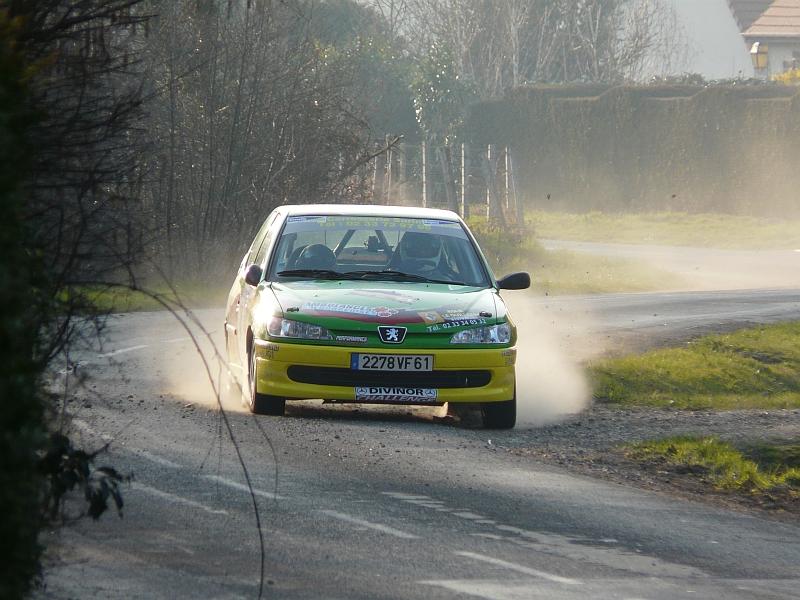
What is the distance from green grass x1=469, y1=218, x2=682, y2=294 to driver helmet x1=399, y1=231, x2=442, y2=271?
16406 millimetres

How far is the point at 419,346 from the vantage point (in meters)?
11.4

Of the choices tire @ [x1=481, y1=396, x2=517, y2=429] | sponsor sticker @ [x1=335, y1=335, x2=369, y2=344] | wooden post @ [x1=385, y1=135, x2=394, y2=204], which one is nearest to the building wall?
wooden post @ [x1=385, y1=135, x2=394, y2=204]

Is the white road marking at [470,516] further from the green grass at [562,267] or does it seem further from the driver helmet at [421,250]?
the green grass at [562,267]

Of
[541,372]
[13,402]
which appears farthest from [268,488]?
[541,372]

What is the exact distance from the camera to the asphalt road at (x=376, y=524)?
22.0ft

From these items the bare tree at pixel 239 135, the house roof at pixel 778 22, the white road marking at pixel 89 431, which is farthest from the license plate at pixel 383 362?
the house roof at pixel 778 22

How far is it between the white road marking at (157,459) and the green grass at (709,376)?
5885 millimetres

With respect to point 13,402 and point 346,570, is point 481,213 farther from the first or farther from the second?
point 13,402

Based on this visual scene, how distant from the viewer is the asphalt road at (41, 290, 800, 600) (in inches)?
264

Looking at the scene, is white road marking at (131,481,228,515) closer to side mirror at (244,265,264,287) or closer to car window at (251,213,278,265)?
side mirror at (244,265,264,287)

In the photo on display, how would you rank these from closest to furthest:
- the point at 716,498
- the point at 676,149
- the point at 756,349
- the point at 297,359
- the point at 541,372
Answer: the point at 716,498 < the point at 297,359 < the point at 541,372 < the point at 756,349 < the point at 676,149

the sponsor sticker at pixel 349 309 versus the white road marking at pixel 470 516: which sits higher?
the sponsor sticker at pixel 349 309

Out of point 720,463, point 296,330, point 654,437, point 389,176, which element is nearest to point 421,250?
point 296,330

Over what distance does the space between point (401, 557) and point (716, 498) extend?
10.7ft
